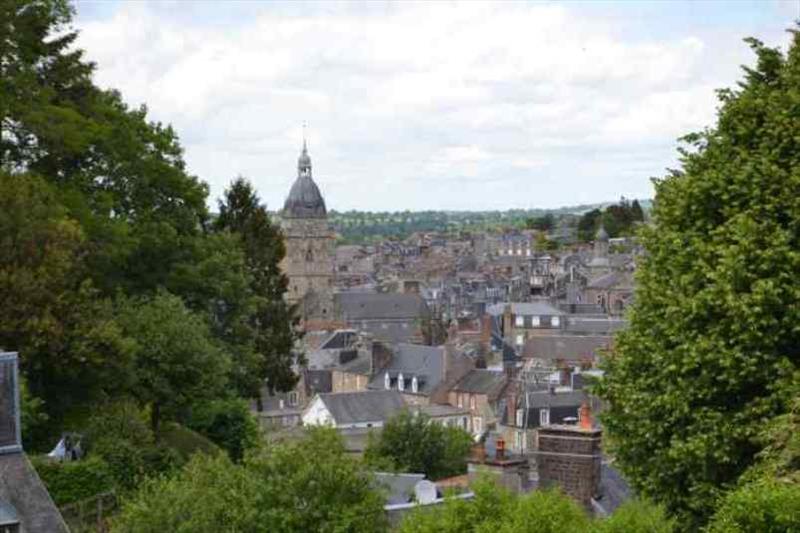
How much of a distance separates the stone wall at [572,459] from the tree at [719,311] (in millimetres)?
3452

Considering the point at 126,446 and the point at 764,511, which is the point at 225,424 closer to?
the point at 126,446

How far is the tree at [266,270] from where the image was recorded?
51219 mm

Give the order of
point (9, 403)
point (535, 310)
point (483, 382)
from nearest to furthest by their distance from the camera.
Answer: point (9, 403) < point (483, 382) < point (535, 310)

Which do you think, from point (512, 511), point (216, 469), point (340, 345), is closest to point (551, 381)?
point (340, 345)


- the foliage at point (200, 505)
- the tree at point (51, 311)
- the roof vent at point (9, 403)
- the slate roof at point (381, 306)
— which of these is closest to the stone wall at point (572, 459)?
the foliage at point (200, 505)

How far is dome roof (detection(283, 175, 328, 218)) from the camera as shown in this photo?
446ft

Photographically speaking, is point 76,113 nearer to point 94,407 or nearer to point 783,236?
point 94,407

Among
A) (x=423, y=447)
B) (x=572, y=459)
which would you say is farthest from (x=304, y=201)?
(x=572, y=459)

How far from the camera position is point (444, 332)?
112000mm

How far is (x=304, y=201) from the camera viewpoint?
451ft

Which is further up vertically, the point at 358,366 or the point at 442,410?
the point at 358,366

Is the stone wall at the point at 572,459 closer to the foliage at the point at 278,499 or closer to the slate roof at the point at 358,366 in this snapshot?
the foliage at the point at 278,499

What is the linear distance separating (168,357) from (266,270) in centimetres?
2326

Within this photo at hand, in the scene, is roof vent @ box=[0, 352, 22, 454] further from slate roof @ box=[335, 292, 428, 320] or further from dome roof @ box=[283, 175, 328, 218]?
dome roof @ box=[283, 175, 328, 218]
